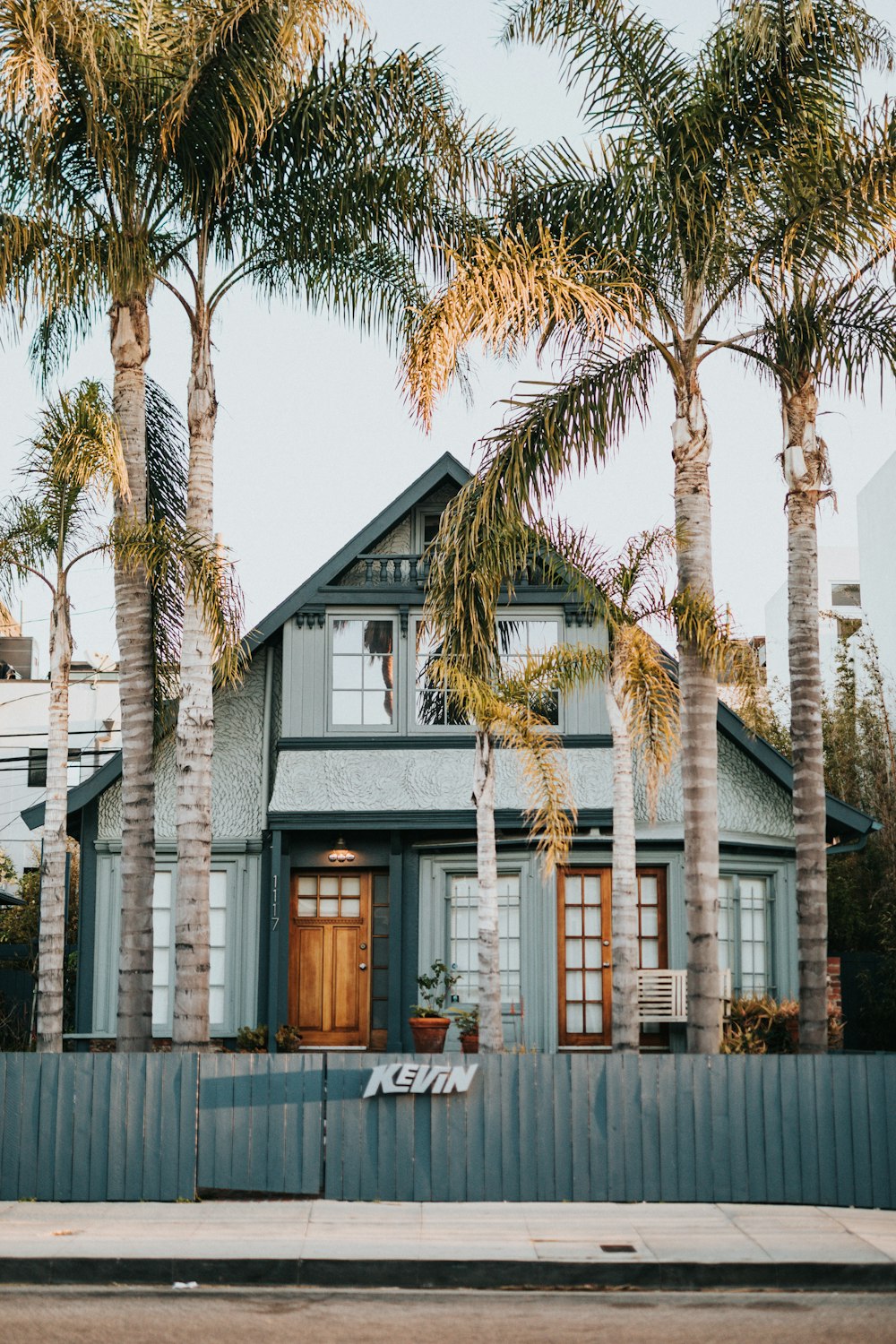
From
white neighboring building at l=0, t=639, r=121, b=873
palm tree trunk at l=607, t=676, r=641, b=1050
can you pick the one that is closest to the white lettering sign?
palm tree trunk at l=607, t=676, r=641, b=1050

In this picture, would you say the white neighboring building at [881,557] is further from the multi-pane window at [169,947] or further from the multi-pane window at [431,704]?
the multi-pane window at [169,947]

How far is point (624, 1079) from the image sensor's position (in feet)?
40.2

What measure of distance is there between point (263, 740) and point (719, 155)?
9.64 meters

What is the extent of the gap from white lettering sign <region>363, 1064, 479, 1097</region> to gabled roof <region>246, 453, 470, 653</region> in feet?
26.9

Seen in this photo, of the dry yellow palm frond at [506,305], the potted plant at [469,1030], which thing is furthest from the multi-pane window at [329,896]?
the dry yellow palm frond at [506,305]

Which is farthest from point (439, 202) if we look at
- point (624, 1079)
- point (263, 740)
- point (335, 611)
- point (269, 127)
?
point (624, 1079)

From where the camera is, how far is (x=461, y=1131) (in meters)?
12.2

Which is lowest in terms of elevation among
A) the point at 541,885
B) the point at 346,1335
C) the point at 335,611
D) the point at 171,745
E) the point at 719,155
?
the point at 346,1335

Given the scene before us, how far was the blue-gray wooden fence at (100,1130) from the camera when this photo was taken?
478 inches

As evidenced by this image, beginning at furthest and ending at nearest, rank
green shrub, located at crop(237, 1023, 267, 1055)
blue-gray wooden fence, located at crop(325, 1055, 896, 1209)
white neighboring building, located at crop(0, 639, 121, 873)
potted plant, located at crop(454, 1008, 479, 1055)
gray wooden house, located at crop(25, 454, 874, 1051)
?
1. white neighboring building, located at crop(0, 639, 121, 873)
2. gray wooden house, located at crop(25, 454, 874, 1051)
3. green shrub, located at crop(237, 1023, 267, 1055)
4. potted plant, located at crop(454, 1008, 479, 1055)
5. blue-gray wooden fence, located at crop(325, 1055, 896, 1209)

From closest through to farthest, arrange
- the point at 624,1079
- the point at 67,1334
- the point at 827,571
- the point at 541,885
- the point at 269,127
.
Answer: the point at 67,1334 → the point at 624,1079 → the point at 269,127 → the point at 541,885 → the point at 827,571

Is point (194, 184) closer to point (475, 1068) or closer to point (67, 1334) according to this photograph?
point (475, 1068)

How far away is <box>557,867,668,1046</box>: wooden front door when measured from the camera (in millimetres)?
18906

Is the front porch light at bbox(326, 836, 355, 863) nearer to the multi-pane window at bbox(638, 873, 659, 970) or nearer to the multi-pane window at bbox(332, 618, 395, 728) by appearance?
the multi-pane window at bbox(332, 618, 395, 728)
